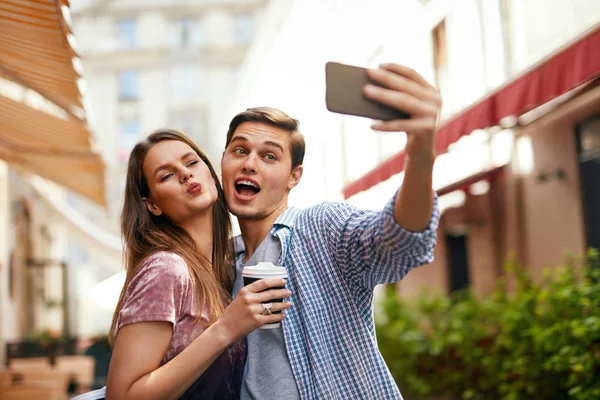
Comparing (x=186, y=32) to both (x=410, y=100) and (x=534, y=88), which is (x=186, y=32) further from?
(x=410, y=100)

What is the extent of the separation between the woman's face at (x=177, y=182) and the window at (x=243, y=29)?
3238 cm

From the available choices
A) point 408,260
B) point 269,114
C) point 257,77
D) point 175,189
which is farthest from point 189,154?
point 257,77

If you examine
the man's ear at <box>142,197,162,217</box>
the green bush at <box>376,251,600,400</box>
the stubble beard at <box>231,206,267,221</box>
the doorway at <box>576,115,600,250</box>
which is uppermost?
the doorway at <box>576,115,600,250</box>

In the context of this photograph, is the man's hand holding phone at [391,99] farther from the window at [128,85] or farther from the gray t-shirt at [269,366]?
the window at [128,85]

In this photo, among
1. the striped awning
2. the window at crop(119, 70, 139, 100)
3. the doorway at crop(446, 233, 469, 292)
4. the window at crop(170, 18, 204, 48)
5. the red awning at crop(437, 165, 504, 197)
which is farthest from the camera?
the window at crop(170, 18, 204, 48)

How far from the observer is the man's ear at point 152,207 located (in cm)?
237

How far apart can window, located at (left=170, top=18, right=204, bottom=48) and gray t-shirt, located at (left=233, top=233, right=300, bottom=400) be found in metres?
32.7

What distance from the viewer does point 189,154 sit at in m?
2.37

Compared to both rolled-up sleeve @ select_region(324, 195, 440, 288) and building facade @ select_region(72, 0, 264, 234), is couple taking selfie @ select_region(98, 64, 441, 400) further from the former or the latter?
building facade @ select_region(72, 0, 264, 234)

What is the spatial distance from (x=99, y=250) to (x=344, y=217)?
44.8ft

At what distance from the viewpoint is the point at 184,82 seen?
3303cm

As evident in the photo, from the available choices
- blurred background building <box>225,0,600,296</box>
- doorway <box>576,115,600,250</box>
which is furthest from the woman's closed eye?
doorway <box>576,115,600,250</box>

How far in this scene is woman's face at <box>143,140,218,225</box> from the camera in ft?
7.57

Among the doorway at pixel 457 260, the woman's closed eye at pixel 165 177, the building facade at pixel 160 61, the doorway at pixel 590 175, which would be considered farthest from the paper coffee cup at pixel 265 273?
the building facade at pixel 160 61
